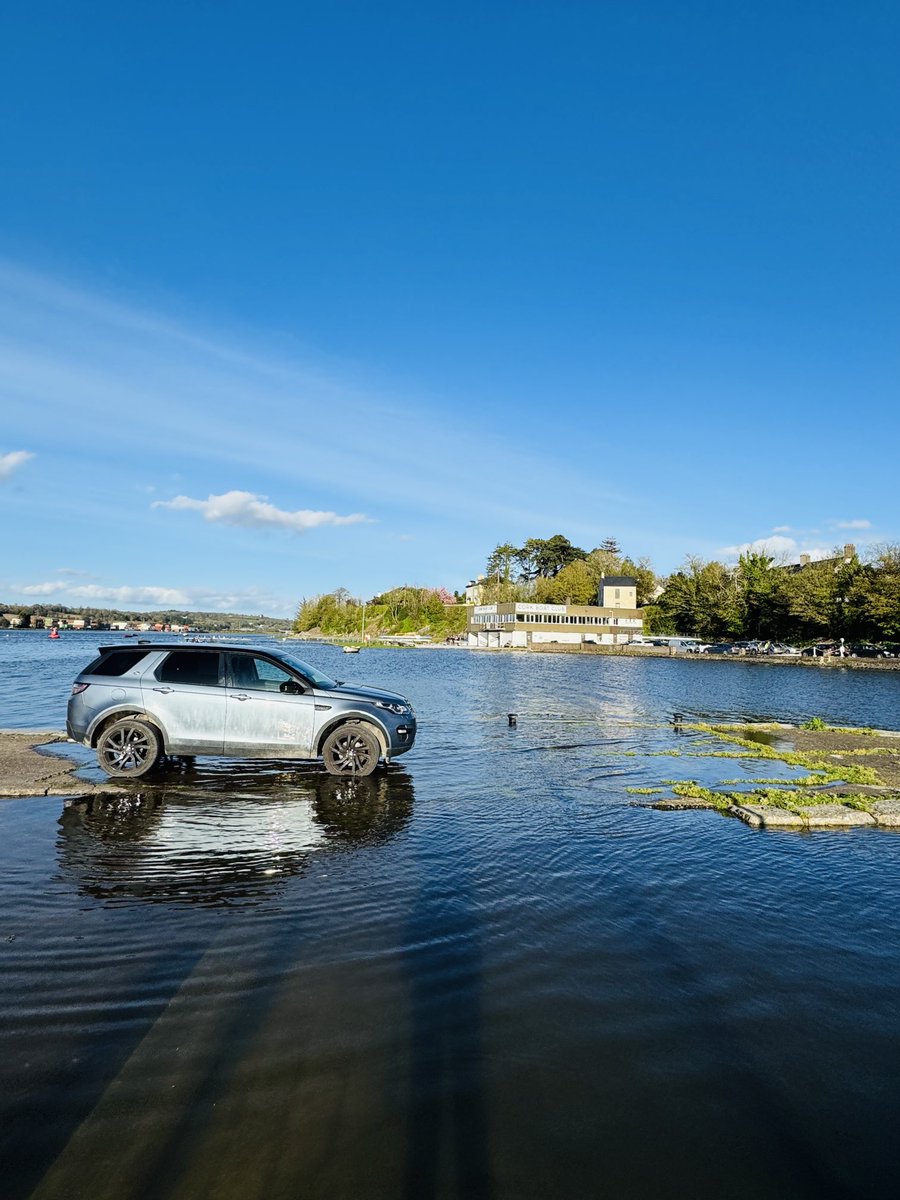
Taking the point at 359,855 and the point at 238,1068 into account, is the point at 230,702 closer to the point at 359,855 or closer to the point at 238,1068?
the point at 359,855

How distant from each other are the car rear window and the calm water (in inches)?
89.9

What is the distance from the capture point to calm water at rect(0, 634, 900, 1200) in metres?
3.09

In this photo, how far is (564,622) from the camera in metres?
117

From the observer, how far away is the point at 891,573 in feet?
276

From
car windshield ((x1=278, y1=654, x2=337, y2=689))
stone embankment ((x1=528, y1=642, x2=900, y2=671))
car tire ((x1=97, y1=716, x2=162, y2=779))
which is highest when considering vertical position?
car windshield ((x1=278, y1=654, x2=337, y2=689))

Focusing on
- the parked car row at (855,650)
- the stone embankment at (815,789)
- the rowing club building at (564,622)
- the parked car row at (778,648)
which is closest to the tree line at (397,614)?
the rowing club building at (564,622)

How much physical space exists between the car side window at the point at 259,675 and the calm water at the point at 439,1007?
229 cm

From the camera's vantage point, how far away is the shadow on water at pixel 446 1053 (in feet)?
10.0

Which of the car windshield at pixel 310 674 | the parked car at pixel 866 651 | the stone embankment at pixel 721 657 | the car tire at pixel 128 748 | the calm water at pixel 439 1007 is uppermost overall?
the car windshield at pixel 310 674

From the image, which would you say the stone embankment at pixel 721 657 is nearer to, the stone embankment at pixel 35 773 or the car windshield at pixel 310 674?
the car windshield at pixel 310 674

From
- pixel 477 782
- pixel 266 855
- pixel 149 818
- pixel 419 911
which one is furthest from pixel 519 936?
pixel 477 782

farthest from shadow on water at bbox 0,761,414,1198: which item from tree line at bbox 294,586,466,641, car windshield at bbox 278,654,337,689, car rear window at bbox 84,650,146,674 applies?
tree line at bbox 294,586,466,641

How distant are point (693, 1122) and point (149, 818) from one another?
6.88 m

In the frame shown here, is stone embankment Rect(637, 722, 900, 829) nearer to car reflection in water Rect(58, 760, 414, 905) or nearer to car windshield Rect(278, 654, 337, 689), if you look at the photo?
car reflection in water Rect(58, 760, 414, 905)
